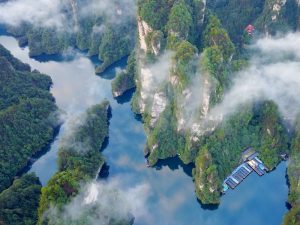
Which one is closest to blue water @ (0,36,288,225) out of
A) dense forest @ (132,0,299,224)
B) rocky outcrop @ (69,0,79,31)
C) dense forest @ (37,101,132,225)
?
dense forest @ (132,0,299,224)

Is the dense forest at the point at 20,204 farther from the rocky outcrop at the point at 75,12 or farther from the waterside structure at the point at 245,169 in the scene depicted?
the rocky outcrop at the point at 75,12

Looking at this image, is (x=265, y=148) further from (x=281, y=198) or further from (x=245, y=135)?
(x=281, y=198)

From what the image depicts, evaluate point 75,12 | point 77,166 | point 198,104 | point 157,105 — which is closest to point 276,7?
point 198,104

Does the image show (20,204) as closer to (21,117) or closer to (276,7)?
(21,117)

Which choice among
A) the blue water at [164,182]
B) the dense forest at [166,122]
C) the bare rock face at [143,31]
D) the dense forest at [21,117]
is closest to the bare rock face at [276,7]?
the dense forest at [166,122]

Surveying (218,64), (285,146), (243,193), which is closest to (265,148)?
(285,146)

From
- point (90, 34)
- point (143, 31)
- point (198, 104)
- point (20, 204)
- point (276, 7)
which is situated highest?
point (276, 7)
